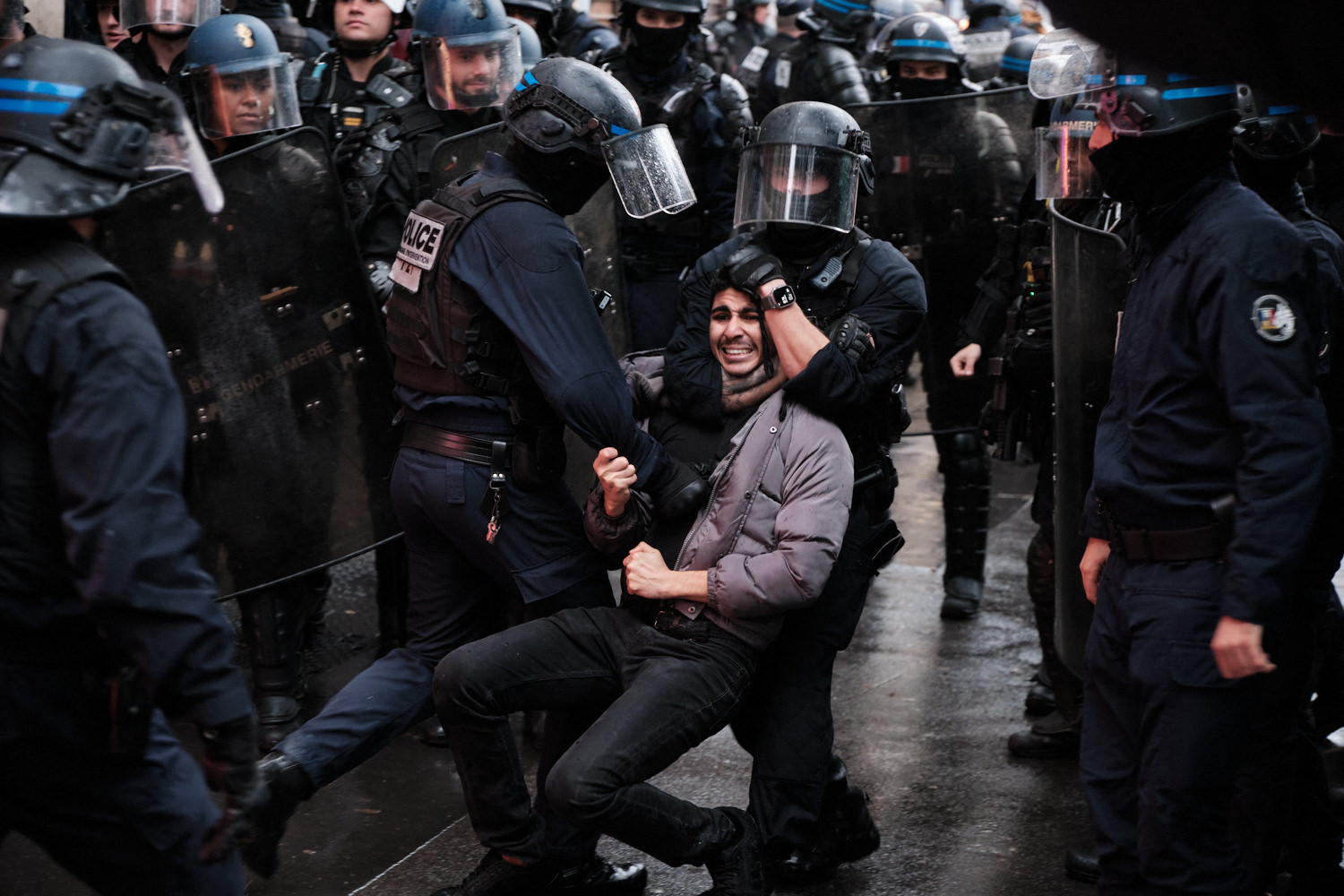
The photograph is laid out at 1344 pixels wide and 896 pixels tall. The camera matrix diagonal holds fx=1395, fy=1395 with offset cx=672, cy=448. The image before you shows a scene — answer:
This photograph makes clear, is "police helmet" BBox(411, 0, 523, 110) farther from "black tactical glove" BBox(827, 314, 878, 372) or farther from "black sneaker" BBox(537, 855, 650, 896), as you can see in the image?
"black sneaker" BBox(537, 855, 650, 896)

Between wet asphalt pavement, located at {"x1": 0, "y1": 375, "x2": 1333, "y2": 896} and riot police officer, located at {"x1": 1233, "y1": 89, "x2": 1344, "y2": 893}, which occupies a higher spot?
riot police officer, located at {"x1": 1233, "y1": 89, "x2": 1344, "y2": 893}

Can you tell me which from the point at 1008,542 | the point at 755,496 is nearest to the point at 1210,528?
the point at 755,496

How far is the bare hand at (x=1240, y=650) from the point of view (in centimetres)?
242

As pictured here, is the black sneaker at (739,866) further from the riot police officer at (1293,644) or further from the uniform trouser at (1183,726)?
the riot police officer at (1293,644)

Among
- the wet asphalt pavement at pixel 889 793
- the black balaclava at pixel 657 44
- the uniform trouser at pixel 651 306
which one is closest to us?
the wet asphalt pavement at pixel 889 793

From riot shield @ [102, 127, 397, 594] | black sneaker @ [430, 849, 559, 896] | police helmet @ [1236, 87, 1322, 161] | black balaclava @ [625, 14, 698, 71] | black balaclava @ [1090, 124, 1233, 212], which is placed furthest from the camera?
black balaclava @ [625, 14, 698, 71]

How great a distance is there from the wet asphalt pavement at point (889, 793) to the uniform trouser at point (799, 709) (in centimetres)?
32

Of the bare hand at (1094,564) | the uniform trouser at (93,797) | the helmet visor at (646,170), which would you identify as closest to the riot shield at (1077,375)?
the bare hand at (1094,564)

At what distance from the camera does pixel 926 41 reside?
6543 mm

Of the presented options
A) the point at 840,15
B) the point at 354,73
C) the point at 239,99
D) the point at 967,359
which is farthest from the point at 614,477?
the point at 840,15

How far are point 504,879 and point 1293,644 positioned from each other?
189cm

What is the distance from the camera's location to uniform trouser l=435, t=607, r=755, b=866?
9.84 feet

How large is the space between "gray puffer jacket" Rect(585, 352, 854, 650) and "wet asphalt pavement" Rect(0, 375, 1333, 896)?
0.87 meters

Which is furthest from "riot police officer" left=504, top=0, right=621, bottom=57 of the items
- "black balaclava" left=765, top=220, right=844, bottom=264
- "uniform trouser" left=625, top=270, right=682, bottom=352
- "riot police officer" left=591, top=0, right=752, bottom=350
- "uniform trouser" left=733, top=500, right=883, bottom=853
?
"uniform trouser" left=733, top=500, right=883, bottom=853
